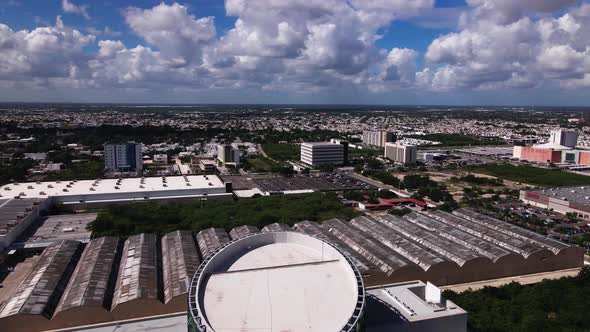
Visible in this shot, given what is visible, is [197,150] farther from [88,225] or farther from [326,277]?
[326,277]

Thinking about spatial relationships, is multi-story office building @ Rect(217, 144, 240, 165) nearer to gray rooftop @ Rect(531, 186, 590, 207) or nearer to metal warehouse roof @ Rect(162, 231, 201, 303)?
metal warehouse roof @ Rect(162, 231, 201, 303)

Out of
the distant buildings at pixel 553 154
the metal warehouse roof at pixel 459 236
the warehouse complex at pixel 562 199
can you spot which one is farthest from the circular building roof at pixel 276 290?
the distant buildings at pixel 553 154

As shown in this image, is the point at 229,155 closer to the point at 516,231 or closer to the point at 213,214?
the point at 213,214

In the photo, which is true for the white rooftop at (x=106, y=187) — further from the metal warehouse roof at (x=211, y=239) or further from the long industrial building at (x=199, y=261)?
the long industrial building at (x=199, y=261)

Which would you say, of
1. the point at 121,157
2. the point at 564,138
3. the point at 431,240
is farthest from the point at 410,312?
the point at 564,138

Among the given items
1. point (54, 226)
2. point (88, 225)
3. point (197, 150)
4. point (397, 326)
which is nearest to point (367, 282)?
point (397, 326)

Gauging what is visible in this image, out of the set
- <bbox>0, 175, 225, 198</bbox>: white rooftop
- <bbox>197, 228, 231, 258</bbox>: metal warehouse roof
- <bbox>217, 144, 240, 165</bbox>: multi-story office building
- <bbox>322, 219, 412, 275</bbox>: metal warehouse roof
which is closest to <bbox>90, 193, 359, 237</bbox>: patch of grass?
<bbox>197, 228, 231, 258</bbox>: metal warehouse roof
